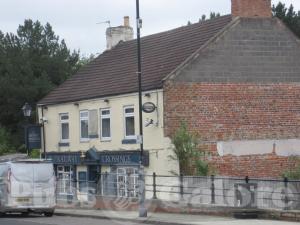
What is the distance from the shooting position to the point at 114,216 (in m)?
28.5

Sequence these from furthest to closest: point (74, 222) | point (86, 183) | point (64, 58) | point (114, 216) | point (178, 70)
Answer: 1. point (64, 58)
2. point (86, 183)
3. point (178, 70)
4. point (114, 216)
5. point (74, 222)

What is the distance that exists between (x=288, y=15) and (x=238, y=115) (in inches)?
969

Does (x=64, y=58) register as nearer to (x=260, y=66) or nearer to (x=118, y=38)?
(x=118, y=38)

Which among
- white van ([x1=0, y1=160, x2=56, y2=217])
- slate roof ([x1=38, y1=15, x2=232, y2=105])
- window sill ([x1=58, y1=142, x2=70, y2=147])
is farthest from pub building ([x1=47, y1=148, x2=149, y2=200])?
white van ([x1=0, y1=160, x2=56, y2=217])

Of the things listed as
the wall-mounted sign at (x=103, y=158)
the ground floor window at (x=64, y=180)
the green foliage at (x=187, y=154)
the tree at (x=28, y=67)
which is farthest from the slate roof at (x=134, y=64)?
the tree at (x=28, y=67)

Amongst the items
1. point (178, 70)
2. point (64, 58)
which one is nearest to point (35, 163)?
point (178, 70)

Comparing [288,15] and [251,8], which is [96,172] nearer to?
[251,8]

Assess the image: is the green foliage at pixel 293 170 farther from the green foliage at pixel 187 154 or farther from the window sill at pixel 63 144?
the window sill at pixel 63 144

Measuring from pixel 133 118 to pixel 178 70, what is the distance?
3530 mm

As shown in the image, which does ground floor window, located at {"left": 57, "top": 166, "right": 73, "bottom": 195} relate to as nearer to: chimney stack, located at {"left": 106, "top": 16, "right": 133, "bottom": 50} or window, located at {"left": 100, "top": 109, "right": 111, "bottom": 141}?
window, located at {"left": 100, "top": 109, "right": 111, "bottom": 141}

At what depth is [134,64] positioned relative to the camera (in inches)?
1481

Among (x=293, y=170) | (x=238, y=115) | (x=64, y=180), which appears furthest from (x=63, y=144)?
(x=293, y=170)

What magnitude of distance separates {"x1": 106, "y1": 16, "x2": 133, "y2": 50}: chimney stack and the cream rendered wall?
18.5 ft

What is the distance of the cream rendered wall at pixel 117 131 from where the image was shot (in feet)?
107
